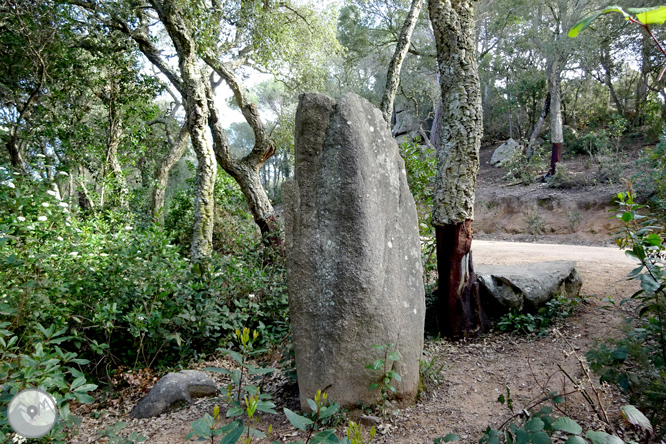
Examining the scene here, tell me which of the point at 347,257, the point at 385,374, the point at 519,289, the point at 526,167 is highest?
the point at 526,167

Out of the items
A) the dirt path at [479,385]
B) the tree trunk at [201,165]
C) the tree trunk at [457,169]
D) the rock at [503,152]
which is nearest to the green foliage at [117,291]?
the dirt path at [479,385]

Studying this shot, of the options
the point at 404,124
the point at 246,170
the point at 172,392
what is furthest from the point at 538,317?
the point at 404,124

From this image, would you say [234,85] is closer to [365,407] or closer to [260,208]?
[260,208]

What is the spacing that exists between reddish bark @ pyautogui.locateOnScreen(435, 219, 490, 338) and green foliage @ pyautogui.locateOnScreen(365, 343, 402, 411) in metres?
1.67

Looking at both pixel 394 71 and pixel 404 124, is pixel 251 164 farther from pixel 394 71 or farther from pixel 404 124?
pixel 404 124

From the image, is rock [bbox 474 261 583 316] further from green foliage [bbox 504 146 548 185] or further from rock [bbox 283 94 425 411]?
green foliage [bbox 504 146 548 185]

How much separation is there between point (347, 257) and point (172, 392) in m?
2.03

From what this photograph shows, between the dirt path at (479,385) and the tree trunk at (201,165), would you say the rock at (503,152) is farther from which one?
the tree trunk at (201,165)

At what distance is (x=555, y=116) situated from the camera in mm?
16625

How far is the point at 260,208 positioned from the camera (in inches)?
302

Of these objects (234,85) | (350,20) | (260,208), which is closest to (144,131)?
(234,85)

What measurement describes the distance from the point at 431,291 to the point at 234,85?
6.41 m

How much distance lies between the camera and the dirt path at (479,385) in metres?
2.92

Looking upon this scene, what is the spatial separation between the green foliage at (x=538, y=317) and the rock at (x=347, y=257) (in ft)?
5.58
